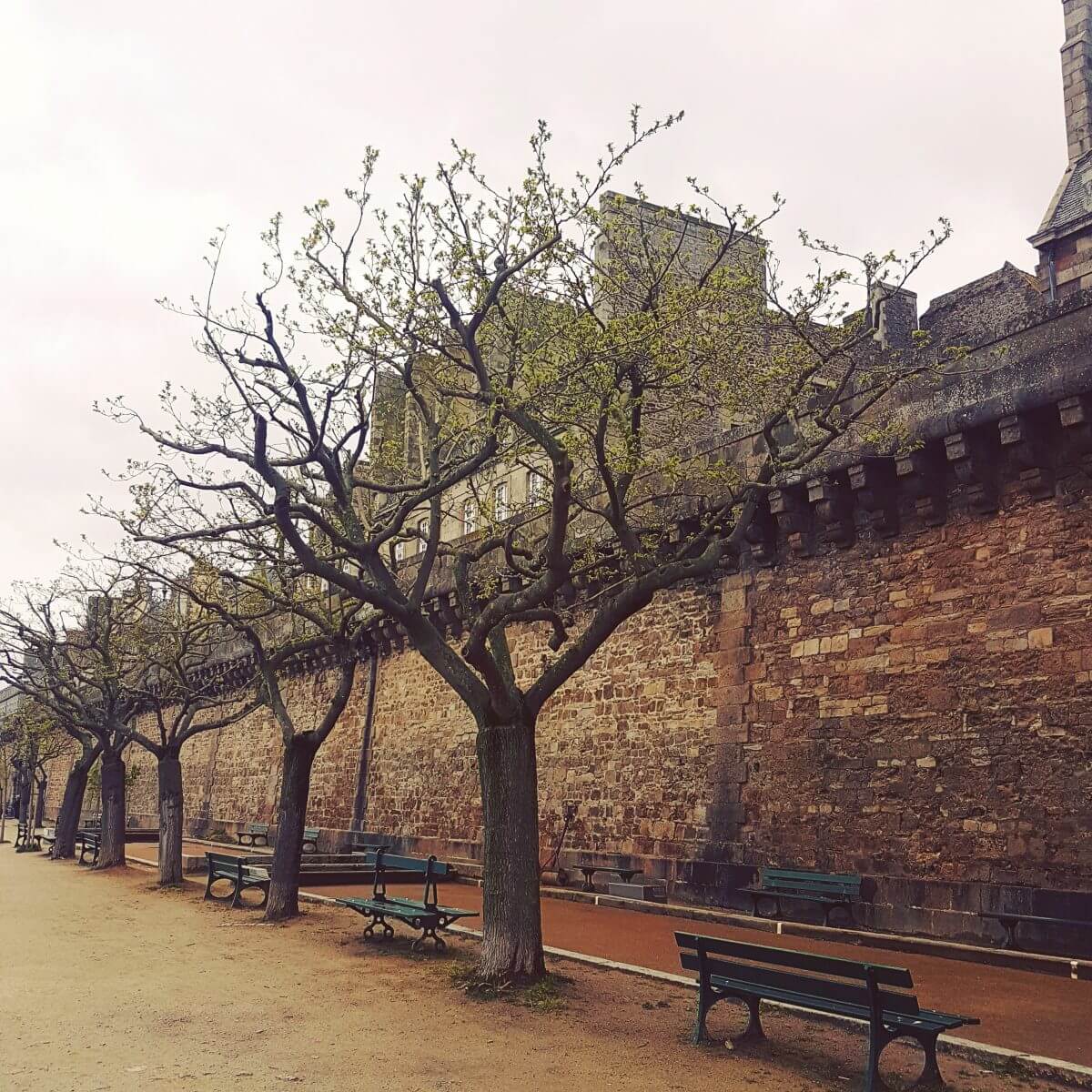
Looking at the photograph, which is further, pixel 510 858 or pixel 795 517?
pixel 795 517

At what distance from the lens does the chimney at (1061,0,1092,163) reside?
22.8 metres

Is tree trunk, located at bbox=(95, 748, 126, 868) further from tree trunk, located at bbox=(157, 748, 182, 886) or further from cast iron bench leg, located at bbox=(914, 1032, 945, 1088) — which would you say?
cast iron bench leg, located at bbox=(914, 1032, 945, 1088)

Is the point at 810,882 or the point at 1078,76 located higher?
the point at 1078,76

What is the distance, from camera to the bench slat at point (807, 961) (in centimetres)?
539

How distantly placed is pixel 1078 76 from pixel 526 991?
23608 millimetres

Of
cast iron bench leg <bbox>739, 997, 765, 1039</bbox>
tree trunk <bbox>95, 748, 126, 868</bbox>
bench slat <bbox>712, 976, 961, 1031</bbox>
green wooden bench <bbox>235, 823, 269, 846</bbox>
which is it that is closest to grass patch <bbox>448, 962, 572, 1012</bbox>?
cast iron bench leg <bbox>739, 997, 765, 1039</bbox>

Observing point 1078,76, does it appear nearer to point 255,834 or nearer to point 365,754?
point 365,754

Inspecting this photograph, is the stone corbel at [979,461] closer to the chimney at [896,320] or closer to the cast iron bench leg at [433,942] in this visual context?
the cast iron bench leg at [433,942]

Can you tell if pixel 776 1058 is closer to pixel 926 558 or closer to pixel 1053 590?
pixel 1053 590

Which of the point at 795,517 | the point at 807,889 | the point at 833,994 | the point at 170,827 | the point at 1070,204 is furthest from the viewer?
the point at 1070,204

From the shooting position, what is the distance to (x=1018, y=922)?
9.58 meters

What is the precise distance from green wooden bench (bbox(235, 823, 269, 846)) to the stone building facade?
34.5ft

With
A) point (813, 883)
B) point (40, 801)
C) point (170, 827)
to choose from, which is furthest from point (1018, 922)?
point (40, 801)

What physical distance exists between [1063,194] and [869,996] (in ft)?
68.8
